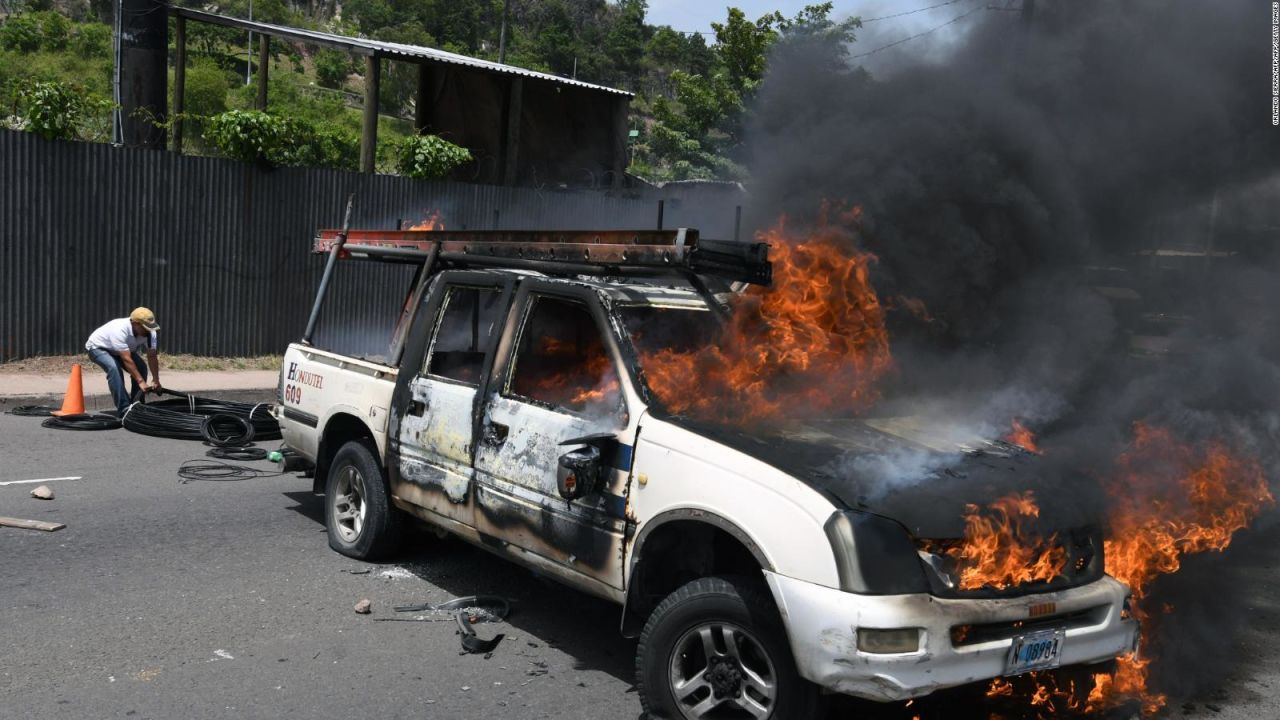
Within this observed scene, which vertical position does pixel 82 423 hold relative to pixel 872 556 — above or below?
below

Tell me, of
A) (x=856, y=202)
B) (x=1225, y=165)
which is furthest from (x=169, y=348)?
(x=1225, y=165)

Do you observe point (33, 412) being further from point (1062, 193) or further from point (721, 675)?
point (1062, 193)

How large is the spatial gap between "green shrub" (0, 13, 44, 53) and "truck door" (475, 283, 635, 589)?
2271 inches

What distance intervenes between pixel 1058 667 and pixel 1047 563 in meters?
0.40

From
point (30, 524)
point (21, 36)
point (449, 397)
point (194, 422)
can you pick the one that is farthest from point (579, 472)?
point (21, 36)

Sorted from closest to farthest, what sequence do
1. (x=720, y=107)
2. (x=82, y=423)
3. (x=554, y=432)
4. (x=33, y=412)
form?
(x=554, y=432), (x=82, y=423), (x=33, y=412), (x=720, y=107)

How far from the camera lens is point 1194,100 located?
855cm

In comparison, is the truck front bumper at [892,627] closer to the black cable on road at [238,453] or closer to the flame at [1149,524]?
the flame at [1149,524]

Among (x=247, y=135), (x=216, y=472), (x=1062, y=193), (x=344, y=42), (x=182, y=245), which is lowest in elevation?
(x=216, y=472)

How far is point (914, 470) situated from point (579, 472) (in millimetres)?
1400

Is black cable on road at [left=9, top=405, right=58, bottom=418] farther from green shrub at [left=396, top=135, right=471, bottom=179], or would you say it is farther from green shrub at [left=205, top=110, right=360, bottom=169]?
green shrub at [left=396, top=135, right=471, bottom=179]

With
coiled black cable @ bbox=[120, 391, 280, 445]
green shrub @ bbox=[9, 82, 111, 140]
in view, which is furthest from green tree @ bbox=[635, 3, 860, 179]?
coiled black cable @ bbox=[120, 391, 280, 445]

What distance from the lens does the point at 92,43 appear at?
5503 centimetres

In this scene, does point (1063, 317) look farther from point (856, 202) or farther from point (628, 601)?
point (628, 601)
